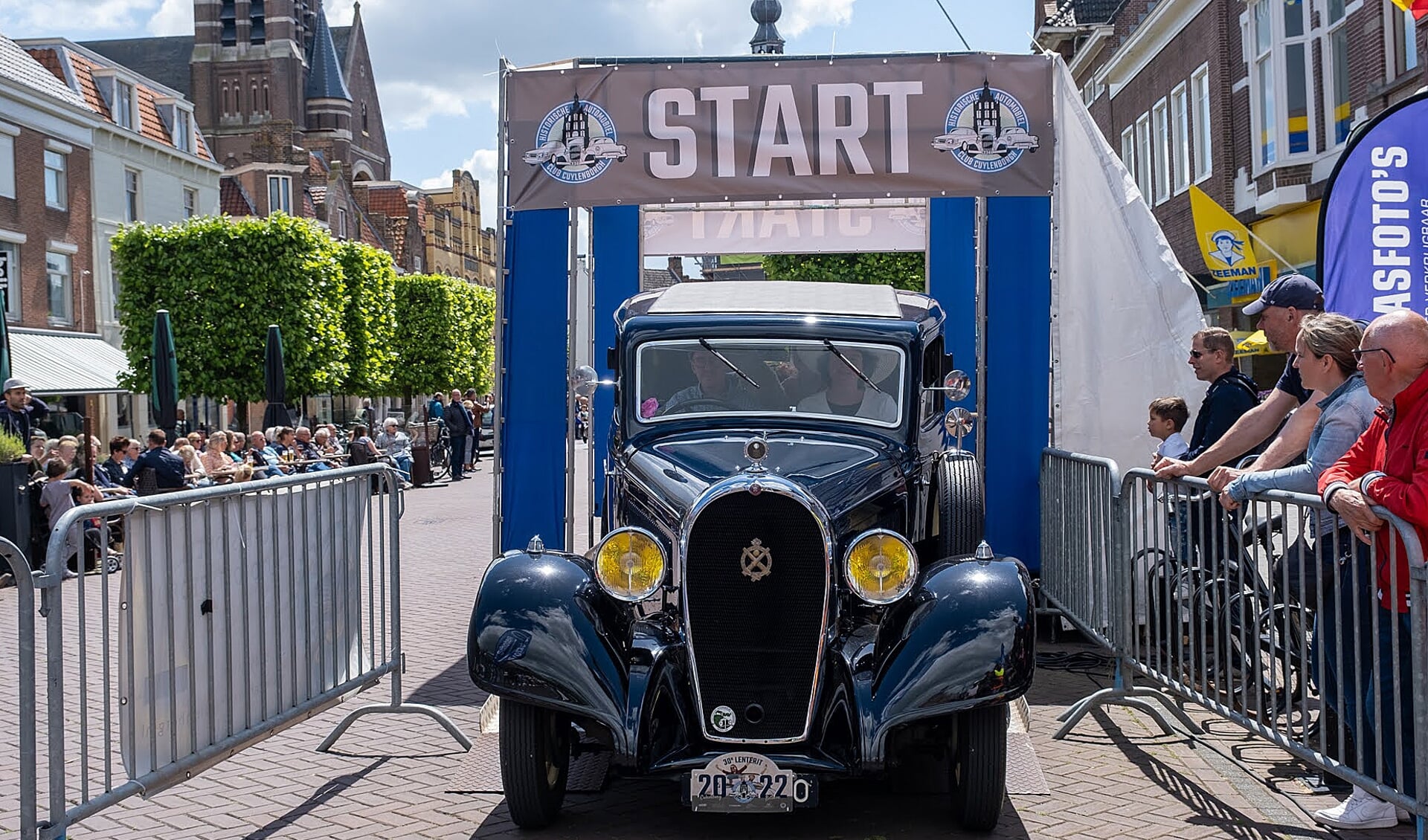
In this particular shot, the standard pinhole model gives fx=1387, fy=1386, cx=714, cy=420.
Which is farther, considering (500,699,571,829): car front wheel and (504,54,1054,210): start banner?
(504,54,1054,210): start banner

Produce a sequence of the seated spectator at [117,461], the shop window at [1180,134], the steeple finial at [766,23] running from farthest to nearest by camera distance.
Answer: the steeple finial at [766,23], the shop window at [1180,134], the seated spectator at [117,461]

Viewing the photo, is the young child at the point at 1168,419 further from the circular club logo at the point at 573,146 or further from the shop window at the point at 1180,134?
the shop window at the point at 1180,134

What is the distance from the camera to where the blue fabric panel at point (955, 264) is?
36.5 feet

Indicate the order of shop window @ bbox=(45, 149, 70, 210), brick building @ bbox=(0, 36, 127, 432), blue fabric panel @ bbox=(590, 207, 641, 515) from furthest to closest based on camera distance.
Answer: shop window @ bbox=(45, 149, 70, 210), brick building @ bbox=(0, 36, 127, 432), blue fabric panel @ bbox=(590, 207, 641, 515)

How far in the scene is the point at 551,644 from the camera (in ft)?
16.3

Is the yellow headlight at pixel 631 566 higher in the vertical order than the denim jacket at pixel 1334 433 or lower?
lower

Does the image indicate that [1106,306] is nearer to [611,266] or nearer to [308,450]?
[611,266]

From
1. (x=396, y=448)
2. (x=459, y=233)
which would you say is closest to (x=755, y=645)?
(x=396, y=448)

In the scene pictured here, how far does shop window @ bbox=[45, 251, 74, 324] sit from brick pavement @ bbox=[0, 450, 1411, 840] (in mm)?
30657

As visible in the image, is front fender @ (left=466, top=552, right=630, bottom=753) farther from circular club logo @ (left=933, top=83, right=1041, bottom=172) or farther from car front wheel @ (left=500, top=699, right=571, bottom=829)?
circular club logo @ (left=933, top=83, right=1041, bottom=172)

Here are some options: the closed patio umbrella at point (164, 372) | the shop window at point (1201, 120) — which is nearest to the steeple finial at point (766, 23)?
the shop window at point (1201, 120)

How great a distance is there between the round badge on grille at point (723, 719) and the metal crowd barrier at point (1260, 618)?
198cm

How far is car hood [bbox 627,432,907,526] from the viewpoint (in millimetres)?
5520

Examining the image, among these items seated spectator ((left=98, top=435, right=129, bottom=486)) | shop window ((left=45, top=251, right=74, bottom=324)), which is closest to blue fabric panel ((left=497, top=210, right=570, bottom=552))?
seated spectator ((left=98, top=435, right=129, bottom=486))
